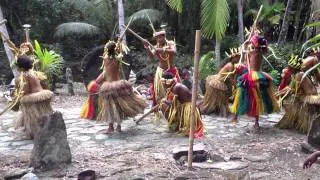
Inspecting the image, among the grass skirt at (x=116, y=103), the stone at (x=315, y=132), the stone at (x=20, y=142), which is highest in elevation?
the grass skirt at (x=116, y=103)

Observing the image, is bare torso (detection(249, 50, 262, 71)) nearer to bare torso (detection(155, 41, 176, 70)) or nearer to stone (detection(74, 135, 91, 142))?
bare torso (detection(155, 41, 176, 70))

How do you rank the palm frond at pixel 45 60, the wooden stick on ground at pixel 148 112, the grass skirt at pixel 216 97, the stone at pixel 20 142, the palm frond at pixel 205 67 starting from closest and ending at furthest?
the stone at pixel 20 142 < the wooden stick on ground at pixel 148 112 < the grass skirt at pixel 216 97 < the palm frond at pixel 45 60 < the palm frond at pixel 205 67

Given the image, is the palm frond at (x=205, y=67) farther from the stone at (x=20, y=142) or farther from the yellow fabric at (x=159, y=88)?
the stone at (x=20, y=142)

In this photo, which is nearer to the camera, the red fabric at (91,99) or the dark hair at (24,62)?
the dark hair at (24,62)

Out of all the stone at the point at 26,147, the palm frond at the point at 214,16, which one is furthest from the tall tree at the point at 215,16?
the stone at the point at 26,147

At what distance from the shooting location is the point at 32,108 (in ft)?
18.0

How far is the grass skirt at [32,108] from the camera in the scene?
5.44 meters

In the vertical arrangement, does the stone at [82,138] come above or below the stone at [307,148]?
below

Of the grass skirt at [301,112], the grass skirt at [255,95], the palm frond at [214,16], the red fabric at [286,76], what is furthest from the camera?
the palm frond at [214,16]

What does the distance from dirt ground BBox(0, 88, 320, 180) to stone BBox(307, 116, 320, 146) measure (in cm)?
17

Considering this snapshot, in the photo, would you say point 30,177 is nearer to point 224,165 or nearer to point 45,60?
point 224,165

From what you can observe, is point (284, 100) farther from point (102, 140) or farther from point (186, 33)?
point (186, 33)

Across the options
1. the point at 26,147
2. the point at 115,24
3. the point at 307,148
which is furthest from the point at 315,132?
the point at 115,24

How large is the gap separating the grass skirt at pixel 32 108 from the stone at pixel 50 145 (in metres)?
1.10
